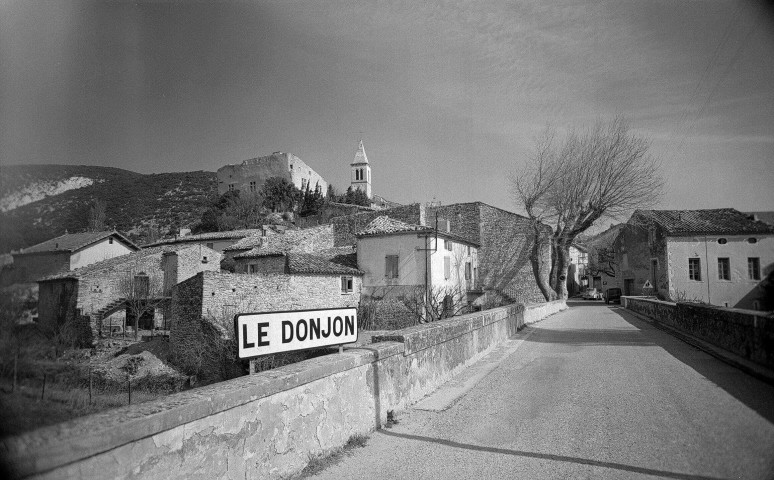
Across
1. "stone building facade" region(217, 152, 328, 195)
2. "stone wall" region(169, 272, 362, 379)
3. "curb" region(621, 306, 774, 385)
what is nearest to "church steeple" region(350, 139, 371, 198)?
"stone building facade" region(217, 152, 328, 195)

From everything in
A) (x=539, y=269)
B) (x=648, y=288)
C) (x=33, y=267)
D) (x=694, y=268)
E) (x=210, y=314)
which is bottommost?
(x=210, y=314)

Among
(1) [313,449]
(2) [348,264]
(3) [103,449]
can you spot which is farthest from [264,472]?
(2) [348,264]

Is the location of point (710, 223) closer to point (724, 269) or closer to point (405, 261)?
point (724, 269)

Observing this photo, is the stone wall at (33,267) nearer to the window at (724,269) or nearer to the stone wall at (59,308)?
the stone wall at (59,308)

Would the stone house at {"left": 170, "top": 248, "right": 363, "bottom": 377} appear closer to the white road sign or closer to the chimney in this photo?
the chimney

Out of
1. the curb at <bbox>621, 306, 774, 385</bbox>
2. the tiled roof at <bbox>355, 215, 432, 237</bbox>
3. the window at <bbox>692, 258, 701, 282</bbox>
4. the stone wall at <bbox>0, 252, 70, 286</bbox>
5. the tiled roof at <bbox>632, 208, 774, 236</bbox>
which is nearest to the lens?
the stone wall at <bbox>0, 252, 70, 286</bbox>

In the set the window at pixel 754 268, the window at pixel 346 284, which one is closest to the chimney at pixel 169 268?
the window at pixel 346 284

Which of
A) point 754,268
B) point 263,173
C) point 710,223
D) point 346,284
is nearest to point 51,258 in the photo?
point 754,268
